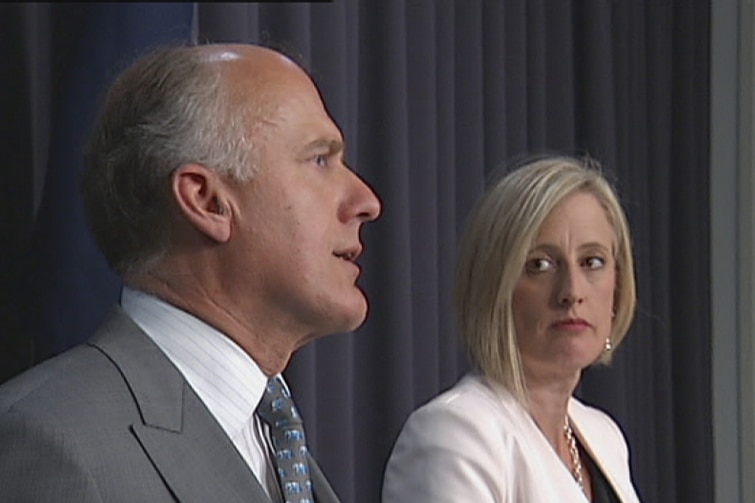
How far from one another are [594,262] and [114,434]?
49 cm

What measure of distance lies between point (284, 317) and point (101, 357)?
0.17m

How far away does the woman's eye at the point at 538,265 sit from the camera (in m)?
1.15

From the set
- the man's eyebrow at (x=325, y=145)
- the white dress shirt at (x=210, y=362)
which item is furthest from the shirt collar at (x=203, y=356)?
the man's eyebrow at (x=325, y=145)

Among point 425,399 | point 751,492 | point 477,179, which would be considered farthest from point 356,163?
point 751,492

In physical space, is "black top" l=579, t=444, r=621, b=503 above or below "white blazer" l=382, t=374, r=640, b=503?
below

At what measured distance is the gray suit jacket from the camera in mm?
841

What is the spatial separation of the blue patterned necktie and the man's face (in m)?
0.06

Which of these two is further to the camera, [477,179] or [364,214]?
[477,179]

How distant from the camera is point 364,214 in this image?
1.08 meters

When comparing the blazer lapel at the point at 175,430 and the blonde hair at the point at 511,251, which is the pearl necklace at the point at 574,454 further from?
the blazer lapel at the point at 175,430

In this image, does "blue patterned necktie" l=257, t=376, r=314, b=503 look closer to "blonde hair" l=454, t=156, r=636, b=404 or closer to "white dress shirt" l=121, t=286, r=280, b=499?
"white dress shirt" l=121, t=286, r=280, b=499

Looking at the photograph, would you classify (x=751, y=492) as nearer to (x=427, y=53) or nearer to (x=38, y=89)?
(x=427, y=53)

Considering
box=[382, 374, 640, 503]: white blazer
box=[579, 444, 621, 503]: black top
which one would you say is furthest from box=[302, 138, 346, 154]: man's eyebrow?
box=[579, 444, 621, 503]: black top

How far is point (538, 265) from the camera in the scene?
1.16 metres
